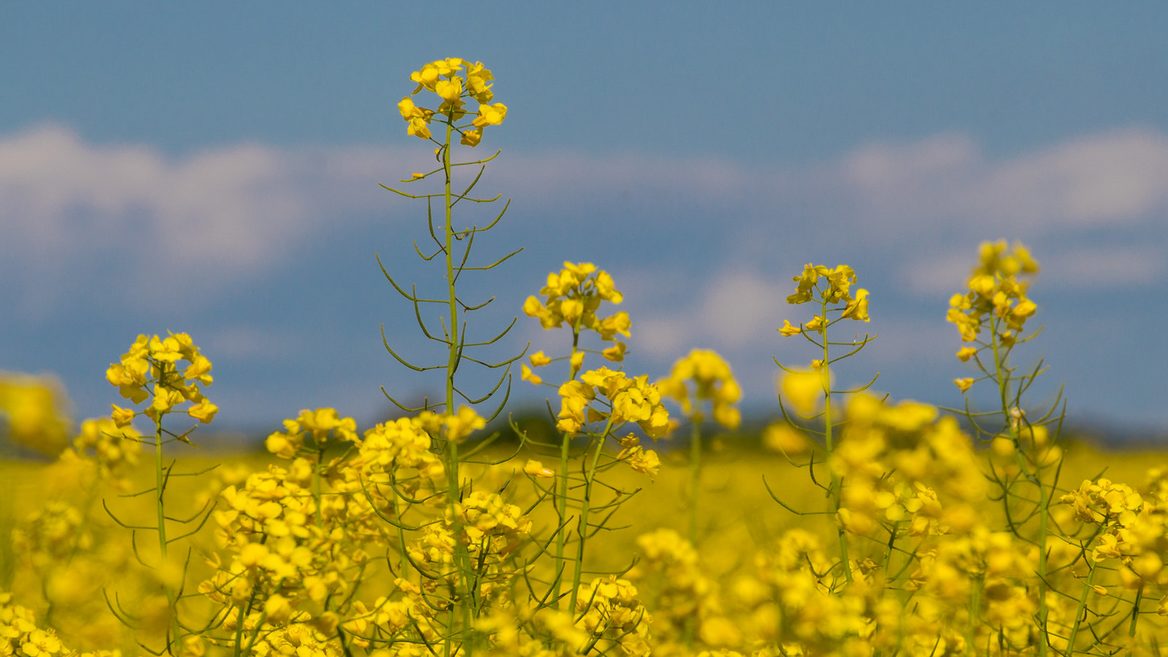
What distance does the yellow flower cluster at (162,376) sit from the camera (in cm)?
299

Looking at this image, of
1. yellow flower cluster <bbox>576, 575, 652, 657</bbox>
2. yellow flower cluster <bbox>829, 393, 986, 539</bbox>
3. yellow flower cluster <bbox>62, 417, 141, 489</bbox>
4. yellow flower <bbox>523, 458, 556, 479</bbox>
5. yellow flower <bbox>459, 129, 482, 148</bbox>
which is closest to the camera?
yellow flower cluster <bbox>829, 393, 986, 539</bbox>

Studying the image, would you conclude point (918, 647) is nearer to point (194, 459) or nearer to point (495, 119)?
point (495, 119)

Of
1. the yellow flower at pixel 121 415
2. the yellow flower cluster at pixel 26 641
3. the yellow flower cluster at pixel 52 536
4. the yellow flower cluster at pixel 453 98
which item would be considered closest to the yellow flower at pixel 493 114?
the yellow flower cluster at pixel 453 98

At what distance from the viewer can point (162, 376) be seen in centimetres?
303

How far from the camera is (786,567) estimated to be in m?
3.17

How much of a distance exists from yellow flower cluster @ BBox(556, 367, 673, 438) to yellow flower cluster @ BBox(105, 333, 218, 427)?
1037mm

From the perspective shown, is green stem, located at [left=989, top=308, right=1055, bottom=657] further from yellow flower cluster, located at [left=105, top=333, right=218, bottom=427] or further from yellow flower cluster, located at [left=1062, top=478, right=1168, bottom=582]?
yellow flower cluster, located at [left=105, top=333, right=218, bottom=427]

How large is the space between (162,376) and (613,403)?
4.08ft

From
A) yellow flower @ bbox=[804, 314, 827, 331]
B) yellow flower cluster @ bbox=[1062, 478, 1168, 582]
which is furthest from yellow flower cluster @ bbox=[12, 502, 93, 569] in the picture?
yellow flower cluster @ bbox=[1062, 478, 1168, 582]

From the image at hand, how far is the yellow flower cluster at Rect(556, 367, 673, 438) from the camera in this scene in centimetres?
268

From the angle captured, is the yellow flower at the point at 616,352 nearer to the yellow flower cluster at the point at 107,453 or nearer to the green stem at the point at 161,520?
the green stem at the point at 161,520

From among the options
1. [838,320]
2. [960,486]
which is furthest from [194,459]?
[960,486]

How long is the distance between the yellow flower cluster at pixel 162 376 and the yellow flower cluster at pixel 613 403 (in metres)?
1.04

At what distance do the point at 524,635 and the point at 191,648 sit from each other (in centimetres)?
105
